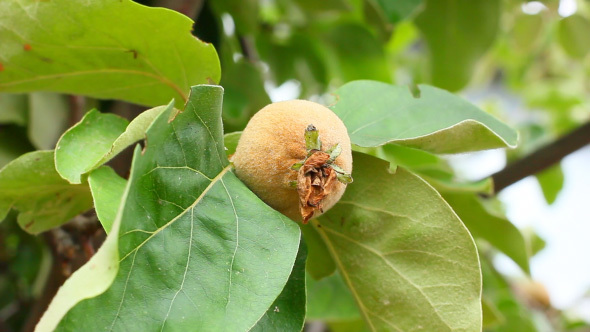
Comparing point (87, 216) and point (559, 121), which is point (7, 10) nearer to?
point (87, 216)

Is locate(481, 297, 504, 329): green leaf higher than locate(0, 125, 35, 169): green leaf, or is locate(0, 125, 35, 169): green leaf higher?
locate(481, 297, 504, 329): green leaf

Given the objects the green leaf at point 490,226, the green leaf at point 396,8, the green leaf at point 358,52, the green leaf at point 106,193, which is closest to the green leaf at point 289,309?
the green leaf at point 106,193

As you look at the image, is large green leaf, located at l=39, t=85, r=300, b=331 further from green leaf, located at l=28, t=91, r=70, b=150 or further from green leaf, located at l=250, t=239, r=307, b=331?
green leaf, located at l=28, t=91, r=70, b=150

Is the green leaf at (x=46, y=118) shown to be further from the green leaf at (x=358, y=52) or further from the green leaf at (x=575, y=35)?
the green leaf at (x=575, y=35)

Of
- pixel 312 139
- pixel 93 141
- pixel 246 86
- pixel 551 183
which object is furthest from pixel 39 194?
pixel 551 183

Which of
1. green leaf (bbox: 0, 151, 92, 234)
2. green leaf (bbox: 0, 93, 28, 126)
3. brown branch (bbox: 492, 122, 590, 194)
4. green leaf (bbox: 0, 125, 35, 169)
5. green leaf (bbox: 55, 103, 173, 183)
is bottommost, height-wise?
green leaf (bbox: 0, 125, 35, 169)

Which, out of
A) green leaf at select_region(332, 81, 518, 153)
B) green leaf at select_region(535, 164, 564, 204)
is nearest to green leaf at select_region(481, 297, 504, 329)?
green leaf at select_region(332, 81, 518, 153)
